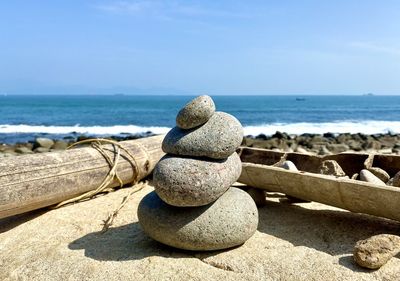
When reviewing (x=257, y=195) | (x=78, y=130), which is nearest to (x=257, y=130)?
(x=78, y=130)

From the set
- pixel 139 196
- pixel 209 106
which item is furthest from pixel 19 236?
pixel 209 106

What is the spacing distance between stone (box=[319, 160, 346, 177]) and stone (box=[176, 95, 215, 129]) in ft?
7.09

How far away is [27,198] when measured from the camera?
4.59 metres

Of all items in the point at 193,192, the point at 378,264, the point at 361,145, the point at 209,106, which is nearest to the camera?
the point at 378,264

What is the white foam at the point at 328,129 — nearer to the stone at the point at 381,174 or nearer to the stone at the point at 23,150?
the stone at the point at 23,150

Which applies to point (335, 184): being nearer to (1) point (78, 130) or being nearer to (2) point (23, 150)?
(2) point (23, 150)

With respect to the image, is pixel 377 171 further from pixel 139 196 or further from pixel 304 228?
pixel 139 196

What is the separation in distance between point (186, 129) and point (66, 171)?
6.97ft

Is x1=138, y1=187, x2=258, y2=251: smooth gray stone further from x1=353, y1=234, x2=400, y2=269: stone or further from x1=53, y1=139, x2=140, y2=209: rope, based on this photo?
x1=53, y1=139, x2=140, y2=209: rope

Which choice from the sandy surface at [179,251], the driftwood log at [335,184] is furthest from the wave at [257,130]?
the sandy surface at [179,251]

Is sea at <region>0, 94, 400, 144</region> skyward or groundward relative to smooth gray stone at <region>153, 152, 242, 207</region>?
groundward

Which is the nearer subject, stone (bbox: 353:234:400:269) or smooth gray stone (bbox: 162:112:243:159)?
stone (bbox: 353:234:400:269)

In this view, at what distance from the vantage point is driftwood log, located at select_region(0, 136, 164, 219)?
449cm

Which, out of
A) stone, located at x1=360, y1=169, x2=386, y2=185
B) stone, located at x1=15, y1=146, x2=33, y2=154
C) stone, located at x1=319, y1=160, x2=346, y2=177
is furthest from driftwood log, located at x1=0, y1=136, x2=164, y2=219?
stone, located at x1=15, y1=146, x2=33, y2=154
